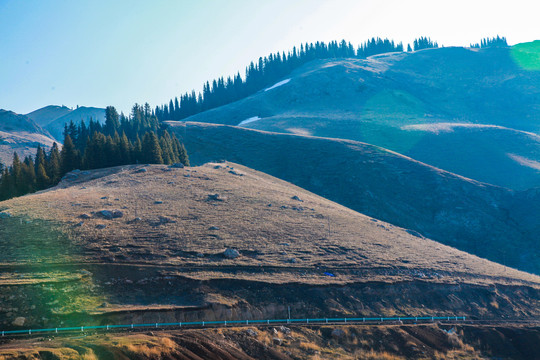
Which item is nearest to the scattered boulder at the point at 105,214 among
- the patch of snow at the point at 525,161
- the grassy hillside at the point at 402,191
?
the grassy hillside at the point at 402,191

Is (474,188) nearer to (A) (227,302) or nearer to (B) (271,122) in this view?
(A) (227,302)

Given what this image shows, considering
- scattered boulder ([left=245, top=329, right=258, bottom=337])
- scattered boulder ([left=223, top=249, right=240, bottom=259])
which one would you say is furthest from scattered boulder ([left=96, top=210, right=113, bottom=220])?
scattered boulder ([left=245, top=329, right=258, bottom=337])

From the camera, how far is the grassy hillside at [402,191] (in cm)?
8588

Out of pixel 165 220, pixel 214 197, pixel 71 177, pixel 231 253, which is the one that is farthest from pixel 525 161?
pixel 71 177

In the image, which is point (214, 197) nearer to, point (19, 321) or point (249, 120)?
point (19, 321)

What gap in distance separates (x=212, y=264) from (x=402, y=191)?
214ft

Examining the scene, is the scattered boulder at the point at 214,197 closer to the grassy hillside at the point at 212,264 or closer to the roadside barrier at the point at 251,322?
the grassy hillside at the point at 212,264

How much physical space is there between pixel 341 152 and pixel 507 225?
43.8m

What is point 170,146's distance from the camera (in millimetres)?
98688

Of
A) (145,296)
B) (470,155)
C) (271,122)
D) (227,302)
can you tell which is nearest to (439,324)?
(227,302)

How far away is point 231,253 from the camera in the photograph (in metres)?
48.6

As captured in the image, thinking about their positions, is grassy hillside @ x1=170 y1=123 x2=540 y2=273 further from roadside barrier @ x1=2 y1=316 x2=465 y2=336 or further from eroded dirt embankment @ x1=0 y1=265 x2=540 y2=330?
roadside barrier @ x1=2 y1=316 x2=465 y2=336

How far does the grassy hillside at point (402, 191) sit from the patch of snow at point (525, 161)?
26.0 m

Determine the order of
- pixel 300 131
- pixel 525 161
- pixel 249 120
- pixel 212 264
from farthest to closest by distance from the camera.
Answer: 1. pixel 249 120
2. pixel 300 131
3. pixel 525 161
4. pixel 212 264
